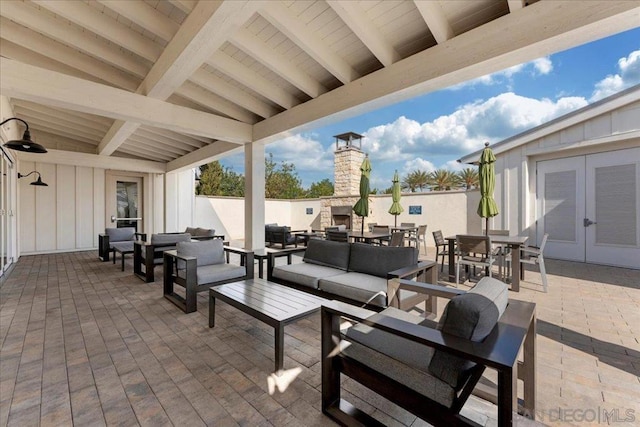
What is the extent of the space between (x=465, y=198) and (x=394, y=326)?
337 inches

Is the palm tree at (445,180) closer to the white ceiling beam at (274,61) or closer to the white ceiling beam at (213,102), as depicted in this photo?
the white ceiling beam at (213,102)

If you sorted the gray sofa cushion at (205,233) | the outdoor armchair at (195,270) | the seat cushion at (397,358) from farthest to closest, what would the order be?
the gray sofa cushion at (205,233), the outdoor armchair at (195,270), the seat cushion at (397,358)

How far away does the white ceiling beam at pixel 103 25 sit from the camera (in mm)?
2597

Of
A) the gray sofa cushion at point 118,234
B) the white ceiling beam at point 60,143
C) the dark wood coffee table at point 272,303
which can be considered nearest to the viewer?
the dark wood coffee table at point 272,303

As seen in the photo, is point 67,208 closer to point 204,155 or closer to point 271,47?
point 204,155

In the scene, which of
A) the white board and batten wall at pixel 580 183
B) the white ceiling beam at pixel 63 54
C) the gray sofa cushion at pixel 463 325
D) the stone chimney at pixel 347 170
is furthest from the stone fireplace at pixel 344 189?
the gray sofa cushion at pixel 463 325

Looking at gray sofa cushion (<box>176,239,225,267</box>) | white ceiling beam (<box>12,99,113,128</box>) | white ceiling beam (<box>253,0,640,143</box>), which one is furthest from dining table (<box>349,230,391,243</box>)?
white ceiling beam (<box>12,99,113,128</box>)

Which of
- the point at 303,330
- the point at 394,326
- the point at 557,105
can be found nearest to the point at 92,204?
the point at 303,330

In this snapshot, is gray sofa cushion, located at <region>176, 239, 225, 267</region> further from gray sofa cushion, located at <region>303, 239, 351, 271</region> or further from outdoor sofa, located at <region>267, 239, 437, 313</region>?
gray sofa cushion, located at <region>303, 239, 351, 271</region>

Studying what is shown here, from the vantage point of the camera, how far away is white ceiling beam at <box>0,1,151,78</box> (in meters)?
2.71

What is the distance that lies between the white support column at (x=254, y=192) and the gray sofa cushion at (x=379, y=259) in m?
2.64

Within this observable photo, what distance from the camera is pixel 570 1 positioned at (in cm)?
220

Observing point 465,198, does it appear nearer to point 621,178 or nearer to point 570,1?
point 621,178

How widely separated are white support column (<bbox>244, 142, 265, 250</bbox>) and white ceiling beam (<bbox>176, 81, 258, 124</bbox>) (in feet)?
1.75
